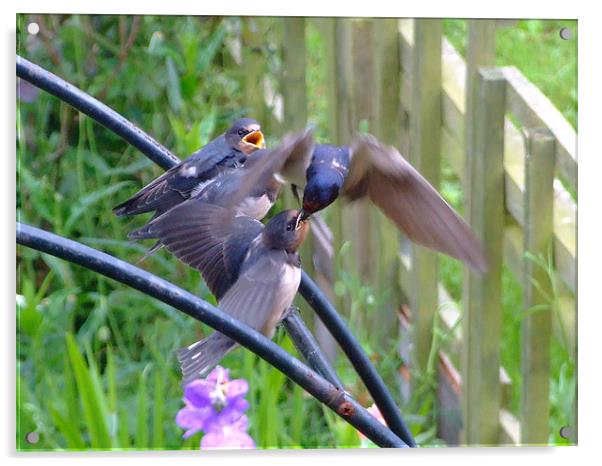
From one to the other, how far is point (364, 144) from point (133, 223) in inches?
12.7

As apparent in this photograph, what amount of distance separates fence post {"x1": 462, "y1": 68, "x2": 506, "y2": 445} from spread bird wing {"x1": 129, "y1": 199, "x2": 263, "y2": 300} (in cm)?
38

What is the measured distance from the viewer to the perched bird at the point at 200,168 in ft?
4.19

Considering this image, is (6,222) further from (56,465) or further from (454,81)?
(454,81)

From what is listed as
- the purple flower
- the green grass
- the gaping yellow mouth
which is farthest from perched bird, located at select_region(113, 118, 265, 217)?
the green grass

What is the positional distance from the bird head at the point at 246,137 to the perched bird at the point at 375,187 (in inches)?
3.3

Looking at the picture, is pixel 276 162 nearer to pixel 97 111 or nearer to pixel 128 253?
pixel 97 111

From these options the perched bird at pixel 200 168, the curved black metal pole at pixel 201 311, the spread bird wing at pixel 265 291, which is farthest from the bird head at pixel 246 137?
the curved black metal pole at pixel 201 311

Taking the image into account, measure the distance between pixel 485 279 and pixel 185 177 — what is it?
462mm

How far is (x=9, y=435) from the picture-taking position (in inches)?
56.4

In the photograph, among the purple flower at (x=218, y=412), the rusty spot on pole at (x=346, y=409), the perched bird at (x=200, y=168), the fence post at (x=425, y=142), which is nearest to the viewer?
the rusty spot on pole at (x=346, y=409)

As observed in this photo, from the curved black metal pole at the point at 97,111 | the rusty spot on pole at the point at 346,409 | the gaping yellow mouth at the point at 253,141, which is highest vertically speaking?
the curved black metal pole at the point at 97,111

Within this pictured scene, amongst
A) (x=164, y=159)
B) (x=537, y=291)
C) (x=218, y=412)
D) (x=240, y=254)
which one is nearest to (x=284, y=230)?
(x=240, y=254)

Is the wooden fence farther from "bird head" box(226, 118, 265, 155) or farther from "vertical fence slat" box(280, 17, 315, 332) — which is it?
"bird head" box(226, 118, 265, 155)

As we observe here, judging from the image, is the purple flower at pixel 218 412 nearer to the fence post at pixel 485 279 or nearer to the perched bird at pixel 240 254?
the perched bird at pixel 240 254
